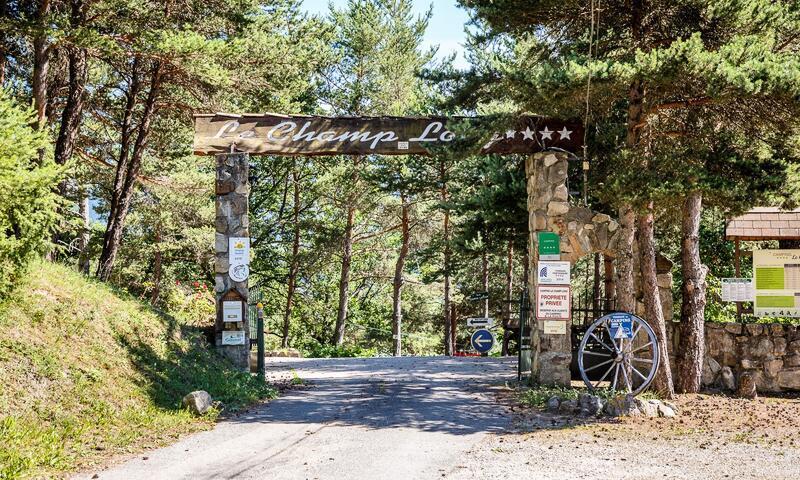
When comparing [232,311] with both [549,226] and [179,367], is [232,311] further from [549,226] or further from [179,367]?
[549,226]

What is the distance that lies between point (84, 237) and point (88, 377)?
1333 centimetres

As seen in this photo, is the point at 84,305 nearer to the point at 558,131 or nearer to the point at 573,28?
the point at 558,131

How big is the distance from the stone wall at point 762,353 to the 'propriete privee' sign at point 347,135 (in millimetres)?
4705

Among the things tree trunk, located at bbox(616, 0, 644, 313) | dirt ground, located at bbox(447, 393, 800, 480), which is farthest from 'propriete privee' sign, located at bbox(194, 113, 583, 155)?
dirt ground, located at bbox(447, 393, 800, 480)

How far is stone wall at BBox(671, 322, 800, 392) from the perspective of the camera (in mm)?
14180

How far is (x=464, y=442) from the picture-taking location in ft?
27.9

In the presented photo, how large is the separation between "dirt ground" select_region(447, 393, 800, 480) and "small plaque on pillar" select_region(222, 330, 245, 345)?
16.0 feet

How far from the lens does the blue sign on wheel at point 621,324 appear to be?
1138cm

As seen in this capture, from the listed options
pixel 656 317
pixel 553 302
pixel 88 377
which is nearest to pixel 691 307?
pixel 656 317

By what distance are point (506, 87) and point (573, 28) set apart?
2747mm

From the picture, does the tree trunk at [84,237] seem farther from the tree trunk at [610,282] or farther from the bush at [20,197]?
the tree trunk at [610,282]

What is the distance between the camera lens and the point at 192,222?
78.8 ft

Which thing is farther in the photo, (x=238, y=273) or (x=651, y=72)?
(x=238, y=273)

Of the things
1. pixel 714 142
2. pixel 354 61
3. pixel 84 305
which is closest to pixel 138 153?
pixel 84 305
